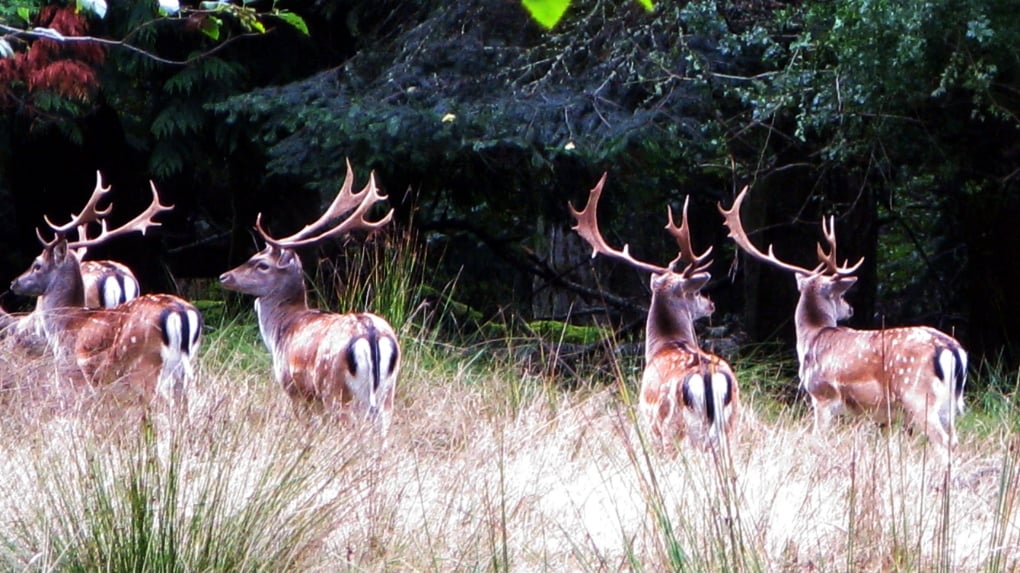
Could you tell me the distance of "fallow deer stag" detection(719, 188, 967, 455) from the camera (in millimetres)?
8047

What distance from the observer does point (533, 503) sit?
560cm

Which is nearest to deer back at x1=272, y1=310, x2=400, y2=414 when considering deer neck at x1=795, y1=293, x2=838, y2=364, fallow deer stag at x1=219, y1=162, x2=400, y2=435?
fallow deer stag at x1=219, y1=162, x2=400, y2=435

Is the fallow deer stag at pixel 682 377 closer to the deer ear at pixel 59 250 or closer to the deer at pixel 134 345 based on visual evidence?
the deer at pixel 134 345

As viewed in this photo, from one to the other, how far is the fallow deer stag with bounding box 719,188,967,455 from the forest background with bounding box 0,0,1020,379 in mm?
1374

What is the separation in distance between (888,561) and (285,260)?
4.72 meters

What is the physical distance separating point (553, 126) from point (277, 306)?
2825mm

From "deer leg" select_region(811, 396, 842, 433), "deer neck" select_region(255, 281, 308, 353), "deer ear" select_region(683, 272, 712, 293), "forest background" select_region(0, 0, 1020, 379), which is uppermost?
"forest background" select_region(0, 0, 1020, 379)

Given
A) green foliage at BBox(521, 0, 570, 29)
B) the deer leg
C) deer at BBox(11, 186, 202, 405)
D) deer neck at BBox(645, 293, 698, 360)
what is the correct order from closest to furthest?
green foliage at BBox(521, 0, 570, 29) < deer at BBox(11, 186, 202, 405) < deer neck at BBox(645, 293, 698, 360) < the deer leg

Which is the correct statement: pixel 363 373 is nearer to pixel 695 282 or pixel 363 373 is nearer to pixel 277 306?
pixel 277 306

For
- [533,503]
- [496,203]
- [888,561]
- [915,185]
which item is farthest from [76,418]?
[915,185]

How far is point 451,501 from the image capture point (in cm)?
540

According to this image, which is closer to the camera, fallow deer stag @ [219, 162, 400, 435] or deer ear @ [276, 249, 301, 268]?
fallow deer stag @ [219, 162, 400, 435]

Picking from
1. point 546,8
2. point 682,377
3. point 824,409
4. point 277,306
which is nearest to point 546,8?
point 546,8

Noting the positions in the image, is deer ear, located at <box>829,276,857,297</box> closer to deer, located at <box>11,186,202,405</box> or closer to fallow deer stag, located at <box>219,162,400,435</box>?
fallow deer stag, located at <box>219,162,400,435</box>
